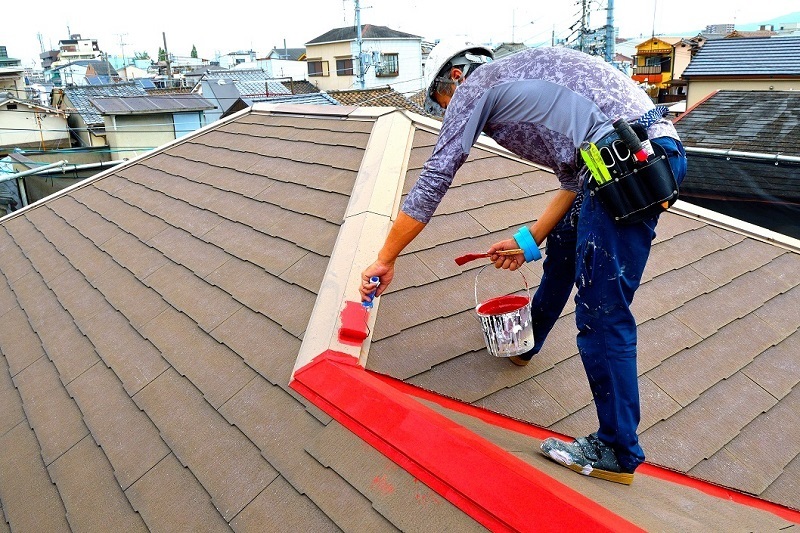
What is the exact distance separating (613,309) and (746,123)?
12780 millimetres

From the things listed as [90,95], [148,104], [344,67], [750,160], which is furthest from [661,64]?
[90,95]

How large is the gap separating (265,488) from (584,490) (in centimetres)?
105

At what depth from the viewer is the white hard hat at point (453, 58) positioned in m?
2.42

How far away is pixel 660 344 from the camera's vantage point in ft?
9.63

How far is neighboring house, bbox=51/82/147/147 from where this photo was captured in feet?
78.5

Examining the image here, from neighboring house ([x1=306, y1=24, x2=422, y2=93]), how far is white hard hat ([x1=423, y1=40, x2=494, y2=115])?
1362 inches

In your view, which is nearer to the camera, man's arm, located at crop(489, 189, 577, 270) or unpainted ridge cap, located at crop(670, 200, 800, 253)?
man's arm, located at crop(489, 189, 577, 270)

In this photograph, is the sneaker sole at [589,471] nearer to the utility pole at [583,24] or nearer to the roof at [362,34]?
the utility pole at [583,24]

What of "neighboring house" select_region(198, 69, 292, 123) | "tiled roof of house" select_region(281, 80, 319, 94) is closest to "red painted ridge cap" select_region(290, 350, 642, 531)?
"neighboring house" select_region(198, 69, 292, 123)

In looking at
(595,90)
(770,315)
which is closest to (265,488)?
(595,90)

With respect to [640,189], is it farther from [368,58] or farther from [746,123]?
[368,58]

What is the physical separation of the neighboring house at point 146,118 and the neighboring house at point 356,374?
60.1ft

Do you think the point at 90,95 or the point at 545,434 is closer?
the point at 545,434

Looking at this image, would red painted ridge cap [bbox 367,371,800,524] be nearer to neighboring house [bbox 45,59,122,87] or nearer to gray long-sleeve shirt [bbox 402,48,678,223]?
gray long-sleeve shirt [bbox 402,48,678,223]
